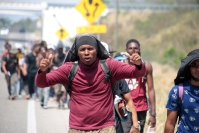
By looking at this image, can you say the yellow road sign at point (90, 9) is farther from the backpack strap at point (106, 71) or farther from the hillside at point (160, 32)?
the hillside at point (160, 32)

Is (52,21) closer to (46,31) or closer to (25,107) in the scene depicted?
(46,31)

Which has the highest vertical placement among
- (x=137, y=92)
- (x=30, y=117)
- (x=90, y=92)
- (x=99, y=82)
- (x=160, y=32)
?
(x=160, y=32)

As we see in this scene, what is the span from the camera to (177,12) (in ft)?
224

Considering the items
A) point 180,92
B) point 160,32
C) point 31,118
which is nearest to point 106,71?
point 180,92

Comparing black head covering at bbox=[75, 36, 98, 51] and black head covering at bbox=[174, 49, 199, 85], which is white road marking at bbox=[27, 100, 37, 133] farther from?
black head covering at bbox=[174, 49, 199, 85]

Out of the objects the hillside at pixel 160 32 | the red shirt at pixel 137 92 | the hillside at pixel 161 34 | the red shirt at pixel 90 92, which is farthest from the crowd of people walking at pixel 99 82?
the hillside at pixel 160 32

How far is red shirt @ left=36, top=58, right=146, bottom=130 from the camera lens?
18.7 ft

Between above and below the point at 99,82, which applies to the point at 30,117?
below

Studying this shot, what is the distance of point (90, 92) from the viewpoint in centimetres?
575

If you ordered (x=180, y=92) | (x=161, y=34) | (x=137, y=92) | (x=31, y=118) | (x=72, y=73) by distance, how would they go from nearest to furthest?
(x=180, y=92) → (x=72, y=73) → (x=137, y=92) → (x=31, y=118) → (x=161, y=34)

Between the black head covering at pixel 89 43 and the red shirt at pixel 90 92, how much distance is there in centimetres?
11

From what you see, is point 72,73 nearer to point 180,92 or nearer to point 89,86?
point 89,86

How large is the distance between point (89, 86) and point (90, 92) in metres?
0.07

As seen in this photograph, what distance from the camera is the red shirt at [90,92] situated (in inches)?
224
